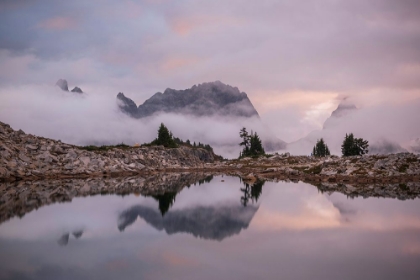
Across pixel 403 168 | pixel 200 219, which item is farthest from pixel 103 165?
pixel 403 168

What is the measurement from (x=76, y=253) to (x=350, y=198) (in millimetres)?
34073

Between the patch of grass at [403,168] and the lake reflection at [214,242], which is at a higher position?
the patch of grass at [403,168]

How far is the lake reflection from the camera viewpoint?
50.6 feet

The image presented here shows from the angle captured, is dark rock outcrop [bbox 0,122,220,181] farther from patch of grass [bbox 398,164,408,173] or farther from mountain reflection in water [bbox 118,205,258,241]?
patch of grass [bbox 398,164,408,173]

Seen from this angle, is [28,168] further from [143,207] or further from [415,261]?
[415,261]

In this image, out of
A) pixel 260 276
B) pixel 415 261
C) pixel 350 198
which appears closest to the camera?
pixel 260 276

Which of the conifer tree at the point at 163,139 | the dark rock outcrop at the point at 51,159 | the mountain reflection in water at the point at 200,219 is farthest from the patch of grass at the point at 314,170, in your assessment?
the conifer tree at the point at 163,139

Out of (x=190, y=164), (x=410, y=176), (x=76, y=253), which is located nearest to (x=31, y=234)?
(x=76, y=253)

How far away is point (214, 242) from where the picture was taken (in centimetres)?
2080

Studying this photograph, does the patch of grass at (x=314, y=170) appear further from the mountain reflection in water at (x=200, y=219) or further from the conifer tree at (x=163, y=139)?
the conifer tree at (x=163, y=139)

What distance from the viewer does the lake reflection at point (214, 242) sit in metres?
15.4

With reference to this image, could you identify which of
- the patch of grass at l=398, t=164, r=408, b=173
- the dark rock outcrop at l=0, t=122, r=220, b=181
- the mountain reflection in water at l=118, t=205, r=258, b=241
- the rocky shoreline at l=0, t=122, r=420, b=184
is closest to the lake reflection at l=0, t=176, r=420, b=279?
the mountain reflection in water at l=118, t=205, r=258, b=241

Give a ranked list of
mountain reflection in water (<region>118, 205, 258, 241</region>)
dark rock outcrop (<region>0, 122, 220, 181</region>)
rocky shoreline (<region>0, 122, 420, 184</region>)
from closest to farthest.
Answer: mountain reflection in water (<region>118, 205, 258, 241</region>)
rocky shoreline (<region>0, 122, 420, 184</region>)
dark rock outcrop (<region>0, 122, 220, 181</region>)

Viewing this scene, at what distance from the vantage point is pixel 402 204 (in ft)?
116
